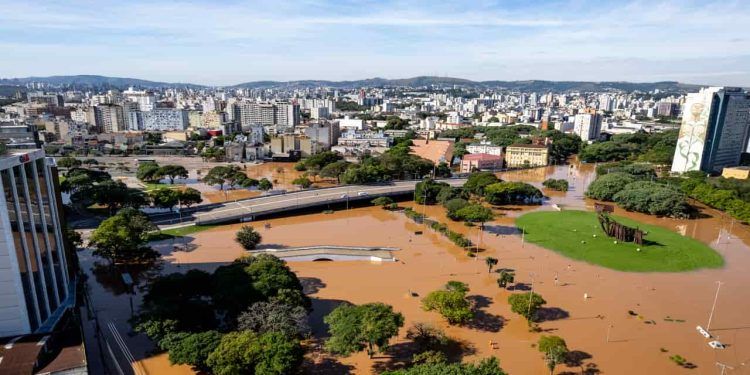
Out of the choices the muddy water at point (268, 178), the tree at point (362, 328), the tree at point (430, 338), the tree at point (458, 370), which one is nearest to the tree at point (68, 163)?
the muddy water at point (268, 178)

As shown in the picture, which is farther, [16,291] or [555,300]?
[555,300]

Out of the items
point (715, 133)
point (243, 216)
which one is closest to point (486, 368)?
point (243, 216)

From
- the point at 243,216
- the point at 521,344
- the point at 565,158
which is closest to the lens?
the point at 521,344

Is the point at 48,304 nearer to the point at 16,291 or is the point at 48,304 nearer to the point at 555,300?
the point at 16,291

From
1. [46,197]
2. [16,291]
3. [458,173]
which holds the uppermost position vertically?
[46,197]

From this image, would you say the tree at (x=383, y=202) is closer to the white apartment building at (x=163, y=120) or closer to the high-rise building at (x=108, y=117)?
the white apartment building at (x=163, y=120)
